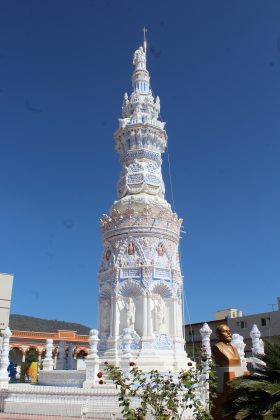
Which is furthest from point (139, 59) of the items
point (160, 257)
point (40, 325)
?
point (40, 325)

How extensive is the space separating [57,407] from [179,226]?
495 inches

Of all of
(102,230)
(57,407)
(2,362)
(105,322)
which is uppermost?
(102,230)

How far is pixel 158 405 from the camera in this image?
719 cm

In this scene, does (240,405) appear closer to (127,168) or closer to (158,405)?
(158,405)

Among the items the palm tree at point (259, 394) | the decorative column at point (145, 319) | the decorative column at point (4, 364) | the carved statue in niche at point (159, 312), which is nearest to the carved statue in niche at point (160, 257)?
the carved statue in niche at point (159, 312)

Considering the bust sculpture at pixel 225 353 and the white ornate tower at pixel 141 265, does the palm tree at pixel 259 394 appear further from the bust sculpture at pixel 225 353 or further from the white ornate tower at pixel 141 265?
the white ornate tower at pixel 141 265

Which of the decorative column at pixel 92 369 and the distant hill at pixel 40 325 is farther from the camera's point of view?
the distant hill at pixel 40 325

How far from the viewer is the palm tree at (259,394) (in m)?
7.09

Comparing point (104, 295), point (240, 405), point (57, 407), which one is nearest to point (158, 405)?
point (240, 405)

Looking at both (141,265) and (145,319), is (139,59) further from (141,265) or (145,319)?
(145,319)

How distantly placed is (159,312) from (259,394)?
589 inches

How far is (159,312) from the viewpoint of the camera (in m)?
22.2

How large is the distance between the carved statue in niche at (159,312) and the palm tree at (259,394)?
14.0 m

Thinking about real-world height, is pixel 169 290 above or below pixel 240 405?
above
